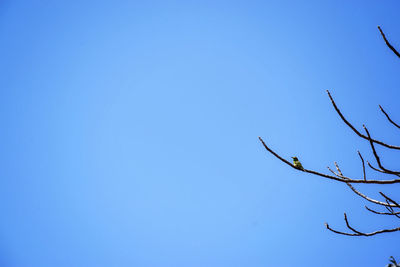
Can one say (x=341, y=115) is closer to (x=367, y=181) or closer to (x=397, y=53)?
(x=397, y=53)

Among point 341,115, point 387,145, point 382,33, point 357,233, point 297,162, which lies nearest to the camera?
point 382,33

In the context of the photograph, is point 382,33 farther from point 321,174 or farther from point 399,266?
point 399,266

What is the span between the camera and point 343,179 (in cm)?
198

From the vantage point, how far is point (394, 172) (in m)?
1.87

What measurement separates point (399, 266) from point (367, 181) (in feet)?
6.89

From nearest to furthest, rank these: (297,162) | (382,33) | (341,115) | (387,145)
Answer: (382,33) < (341,115) < (387,145) < (297,162)

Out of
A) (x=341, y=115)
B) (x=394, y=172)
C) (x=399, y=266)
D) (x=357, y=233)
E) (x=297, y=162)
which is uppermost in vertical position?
(x=297, y=162)

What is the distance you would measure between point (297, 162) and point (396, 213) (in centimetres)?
117

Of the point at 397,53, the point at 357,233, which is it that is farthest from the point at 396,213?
the point at 397,53

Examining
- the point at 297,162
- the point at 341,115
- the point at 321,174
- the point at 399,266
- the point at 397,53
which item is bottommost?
the point at 399,266

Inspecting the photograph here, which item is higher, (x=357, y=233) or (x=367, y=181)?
(x=367, y=181)

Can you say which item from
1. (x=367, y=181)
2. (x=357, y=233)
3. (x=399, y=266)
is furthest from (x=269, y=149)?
(x=399, y=266)

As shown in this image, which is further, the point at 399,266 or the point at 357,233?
the point at 399,266

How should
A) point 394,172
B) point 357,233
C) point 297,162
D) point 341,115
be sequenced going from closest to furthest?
point 341,115 < point 394,172 < point 357,233 < point 297,162
